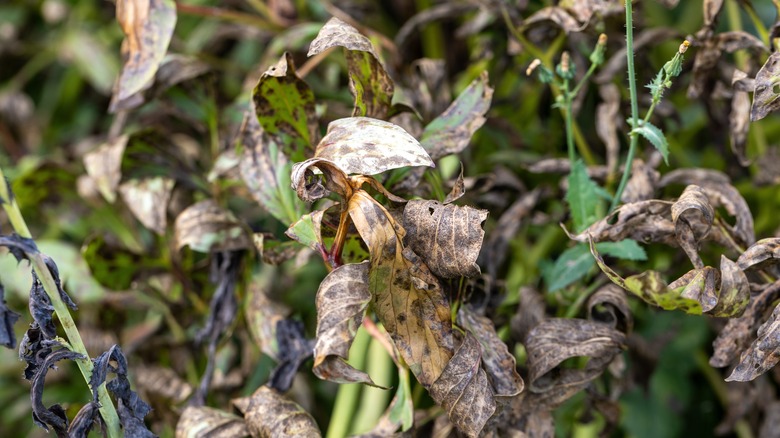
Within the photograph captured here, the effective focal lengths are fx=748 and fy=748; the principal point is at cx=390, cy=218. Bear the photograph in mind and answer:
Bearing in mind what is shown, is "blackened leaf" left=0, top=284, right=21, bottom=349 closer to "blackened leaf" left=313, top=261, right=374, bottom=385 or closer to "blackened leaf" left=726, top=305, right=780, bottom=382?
"blackened leaf" left=313, top=261, right=374, bottom=385

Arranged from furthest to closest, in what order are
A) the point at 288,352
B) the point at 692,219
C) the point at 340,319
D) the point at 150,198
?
the point at 150,198, the point at 288,352, the point at 692,219, the point at 340,319

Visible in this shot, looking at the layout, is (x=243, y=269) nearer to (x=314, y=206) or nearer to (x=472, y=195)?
(x=314, y=206)

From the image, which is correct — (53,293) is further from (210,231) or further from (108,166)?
(108,166)

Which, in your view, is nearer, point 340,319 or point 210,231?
point 340,319

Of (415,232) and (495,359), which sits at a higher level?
(415,232)

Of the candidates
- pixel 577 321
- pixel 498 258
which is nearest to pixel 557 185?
pixel 498 258

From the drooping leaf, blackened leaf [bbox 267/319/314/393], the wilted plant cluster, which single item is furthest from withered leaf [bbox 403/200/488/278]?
blackened leaf [bbox 267/319/314/393]

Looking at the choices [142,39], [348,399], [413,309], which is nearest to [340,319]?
[413,309]
